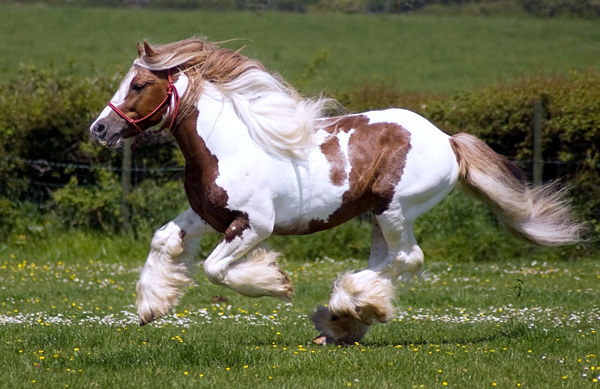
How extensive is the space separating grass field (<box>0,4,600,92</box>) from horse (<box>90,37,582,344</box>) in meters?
15.7

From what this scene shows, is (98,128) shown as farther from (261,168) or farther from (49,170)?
(49,170)

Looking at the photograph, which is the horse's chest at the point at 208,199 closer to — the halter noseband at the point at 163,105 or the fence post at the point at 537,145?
the halter noseband at the point at 163,105

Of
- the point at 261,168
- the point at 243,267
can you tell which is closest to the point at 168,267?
the point at 243,267

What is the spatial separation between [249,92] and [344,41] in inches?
897

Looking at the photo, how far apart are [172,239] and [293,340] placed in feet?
4.23

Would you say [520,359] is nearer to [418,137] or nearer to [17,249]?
[418,137]

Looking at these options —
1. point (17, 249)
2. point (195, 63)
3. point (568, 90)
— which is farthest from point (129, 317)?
point (568, 90)

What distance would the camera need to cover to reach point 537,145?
460 inches

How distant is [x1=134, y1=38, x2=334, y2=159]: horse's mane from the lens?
232 inches

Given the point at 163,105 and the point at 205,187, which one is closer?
the point at 205,187

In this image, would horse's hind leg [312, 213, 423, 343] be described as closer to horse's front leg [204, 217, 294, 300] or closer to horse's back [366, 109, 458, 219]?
horse's back [366, 109, 458, 219]

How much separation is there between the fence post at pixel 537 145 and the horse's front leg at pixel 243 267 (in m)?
6.72

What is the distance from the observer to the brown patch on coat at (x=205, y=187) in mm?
5805

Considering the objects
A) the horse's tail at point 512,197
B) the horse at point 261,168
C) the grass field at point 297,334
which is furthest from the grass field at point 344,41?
the horse at point 261,168
